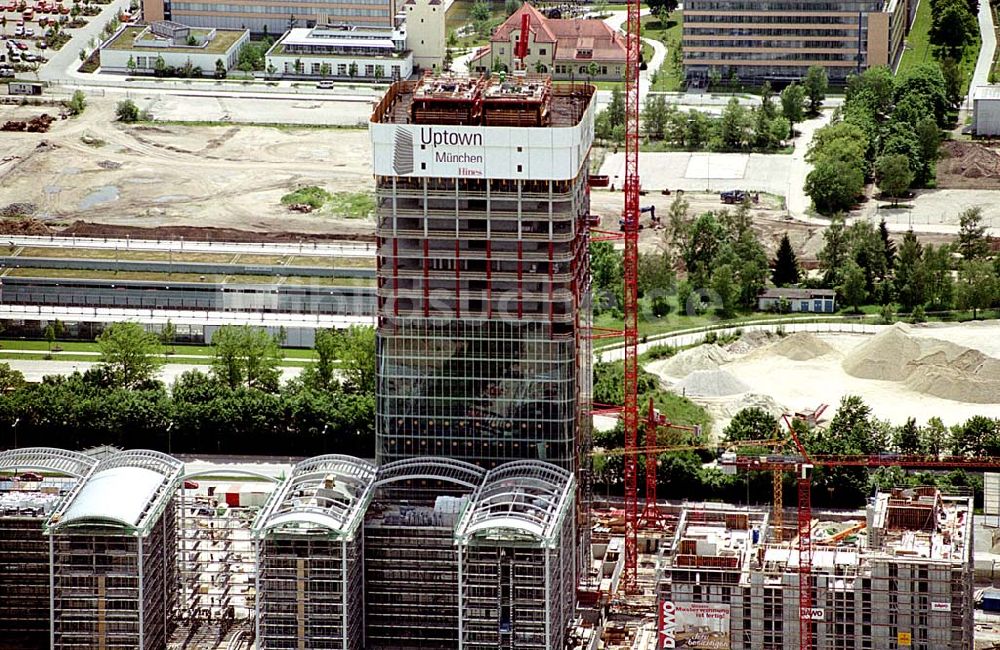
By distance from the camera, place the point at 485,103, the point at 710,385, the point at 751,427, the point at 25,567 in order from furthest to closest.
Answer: the point at 710,385 < the point at 751,427 < the point at 25,567 < the point at 485,103

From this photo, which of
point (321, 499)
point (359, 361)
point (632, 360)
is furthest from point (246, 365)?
point (321, 499)

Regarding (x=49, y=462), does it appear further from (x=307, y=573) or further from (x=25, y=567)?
(x=307, y=573)

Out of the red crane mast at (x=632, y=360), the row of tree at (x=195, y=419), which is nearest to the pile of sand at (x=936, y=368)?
the red crane mast at (x=632, y=360)

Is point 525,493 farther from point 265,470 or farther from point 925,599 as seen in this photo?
point 265,470

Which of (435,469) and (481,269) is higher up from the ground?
(481,269)

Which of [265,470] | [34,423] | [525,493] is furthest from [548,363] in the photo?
[34,423]

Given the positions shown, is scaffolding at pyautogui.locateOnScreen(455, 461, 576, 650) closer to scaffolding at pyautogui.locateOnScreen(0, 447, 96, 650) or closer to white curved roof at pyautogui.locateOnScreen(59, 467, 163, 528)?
white curved roof at pyautogui.locateOnScreen(59, 467, 163, 528)
